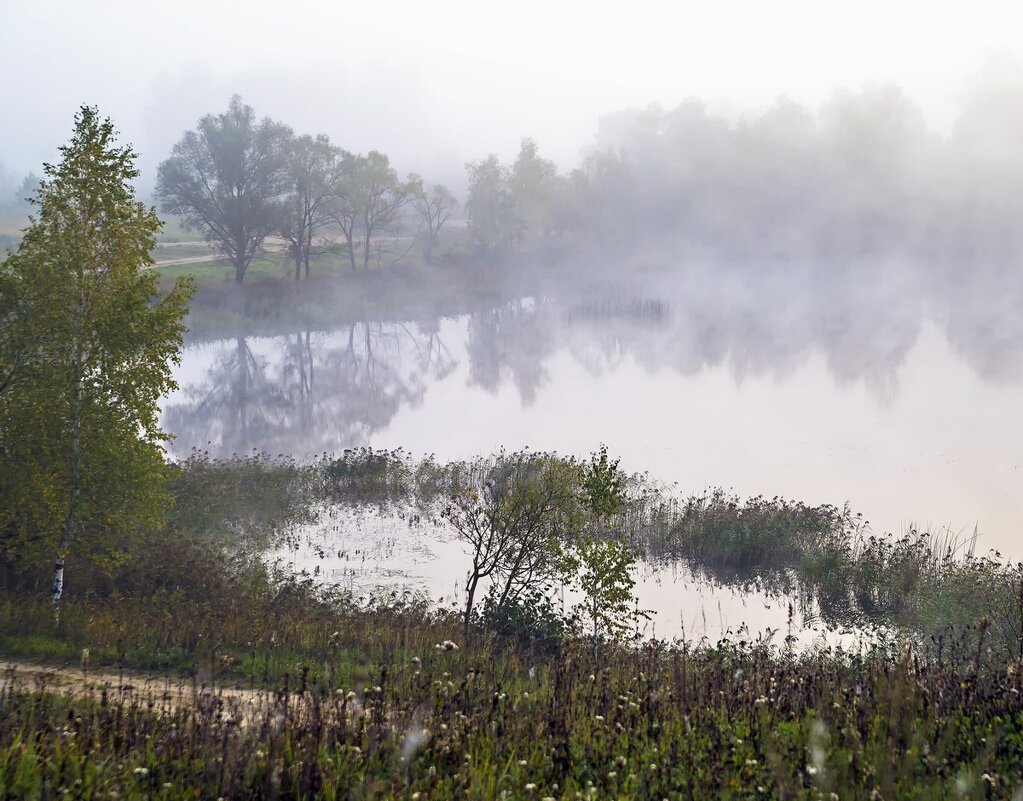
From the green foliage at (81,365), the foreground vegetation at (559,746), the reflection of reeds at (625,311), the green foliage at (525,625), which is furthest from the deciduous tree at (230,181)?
the foreground vegetation at (559,746)

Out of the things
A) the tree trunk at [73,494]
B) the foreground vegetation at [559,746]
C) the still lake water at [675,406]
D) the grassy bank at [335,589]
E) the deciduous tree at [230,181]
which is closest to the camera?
the foreground vegetation at [559,746]

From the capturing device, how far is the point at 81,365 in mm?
20875

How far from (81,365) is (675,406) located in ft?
128

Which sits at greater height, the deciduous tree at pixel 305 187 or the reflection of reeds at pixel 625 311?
the deciduous tree at pixel 305 187

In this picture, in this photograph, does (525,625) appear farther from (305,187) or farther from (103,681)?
(305,187)

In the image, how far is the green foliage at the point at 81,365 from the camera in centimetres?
2019

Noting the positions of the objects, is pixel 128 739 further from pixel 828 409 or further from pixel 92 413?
pixel 828 409

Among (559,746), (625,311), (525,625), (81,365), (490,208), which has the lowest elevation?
(525,625)

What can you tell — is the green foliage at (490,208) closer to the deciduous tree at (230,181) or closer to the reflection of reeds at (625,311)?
the reflection of reeds at (625,311)

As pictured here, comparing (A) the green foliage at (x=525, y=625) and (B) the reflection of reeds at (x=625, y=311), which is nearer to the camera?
(A) the green foliage at (x=525, y=625)

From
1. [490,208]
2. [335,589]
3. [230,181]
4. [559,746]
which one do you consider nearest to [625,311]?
[490,208]

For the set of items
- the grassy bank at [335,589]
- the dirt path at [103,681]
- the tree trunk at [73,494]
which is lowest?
the grassy bank at [335,589]

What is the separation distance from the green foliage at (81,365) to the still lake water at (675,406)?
766cm

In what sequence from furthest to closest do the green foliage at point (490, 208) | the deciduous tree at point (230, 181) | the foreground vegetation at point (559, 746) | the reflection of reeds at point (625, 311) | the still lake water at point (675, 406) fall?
the green foliage at point (490, 208)
the reflection of reeds at point (625, 311)
the deciduous tree at point (230, 181)
the still lake water at point (675, 406)
the foreground vegetation at point (559, 746)
